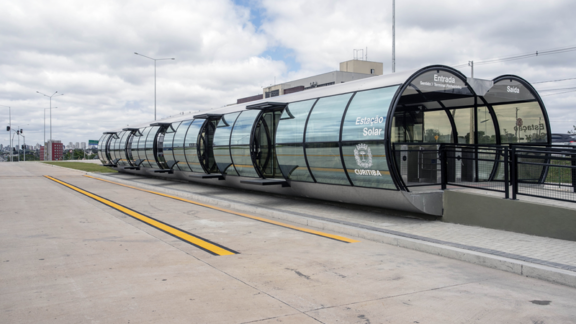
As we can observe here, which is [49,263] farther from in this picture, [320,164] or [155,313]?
[320,164]

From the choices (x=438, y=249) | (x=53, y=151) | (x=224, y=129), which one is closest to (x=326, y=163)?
(x=438, y=249)

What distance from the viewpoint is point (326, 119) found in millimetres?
10523

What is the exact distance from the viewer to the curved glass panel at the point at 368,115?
8938mm

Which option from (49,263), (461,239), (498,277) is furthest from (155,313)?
(461,239)

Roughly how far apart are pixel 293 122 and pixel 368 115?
115 inches

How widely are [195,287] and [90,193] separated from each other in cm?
1327

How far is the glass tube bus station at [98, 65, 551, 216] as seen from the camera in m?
9.20

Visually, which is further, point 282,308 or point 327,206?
point 327,206

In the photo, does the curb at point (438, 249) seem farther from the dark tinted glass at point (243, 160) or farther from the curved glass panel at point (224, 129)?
the curved glass panel at point (224, 129)

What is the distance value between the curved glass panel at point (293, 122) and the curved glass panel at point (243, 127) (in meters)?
1.68

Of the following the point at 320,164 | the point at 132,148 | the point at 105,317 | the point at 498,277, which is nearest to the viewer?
the point at 105,317

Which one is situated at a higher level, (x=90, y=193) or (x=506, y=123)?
(x=506, y=123)

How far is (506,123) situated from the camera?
12.2m

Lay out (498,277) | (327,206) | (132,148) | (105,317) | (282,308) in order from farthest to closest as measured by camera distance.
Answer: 1. (132,148)
2. (327,206)
3. (498,277)
4. (282,308)
5. (105,317)
